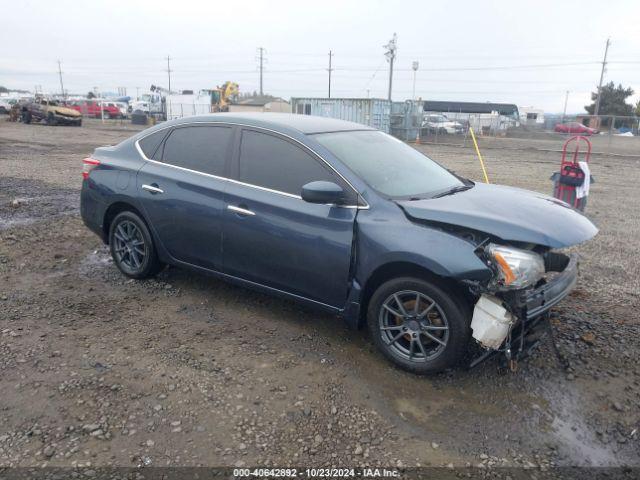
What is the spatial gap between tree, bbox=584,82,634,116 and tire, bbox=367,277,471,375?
62632mm

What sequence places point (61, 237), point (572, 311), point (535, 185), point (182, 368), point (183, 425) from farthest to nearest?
point (535, 185) < point (61, 237) < point (572, 311) < point (182, 368) < point (183, 425)

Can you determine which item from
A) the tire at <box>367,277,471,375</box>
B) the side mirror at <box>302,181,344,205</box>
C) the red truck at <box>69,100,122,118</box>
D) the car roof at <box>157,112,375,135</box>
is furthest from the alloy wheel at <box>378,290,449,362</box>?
the red truck at <box>69,100,122,118</box>

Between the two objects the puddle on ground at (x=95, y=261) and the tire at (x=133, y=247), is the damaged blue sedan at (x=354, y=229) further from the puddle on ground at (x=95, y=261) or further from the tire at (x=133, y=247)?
the puddle on ground at (x=95, y=261)

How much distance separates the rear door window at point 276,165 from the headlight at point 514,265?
1189mm

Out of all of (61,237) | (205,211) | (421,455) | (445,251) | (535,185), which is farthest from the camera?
(535,185)

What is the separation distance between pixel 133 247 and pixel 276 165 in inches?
74.6

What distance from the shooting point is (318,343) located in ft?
13.0

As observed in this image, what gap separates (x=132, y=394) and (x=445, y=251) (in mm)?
2168

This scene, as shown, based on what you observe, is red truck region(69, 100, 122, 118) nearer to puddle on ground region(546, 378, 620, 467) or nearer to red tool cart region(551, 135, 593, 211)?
red tool cart region(551, 135, 593, 211)

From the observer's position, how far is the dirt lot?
2811mm

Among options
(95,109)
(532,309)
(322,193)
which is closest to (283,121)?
(322,193)

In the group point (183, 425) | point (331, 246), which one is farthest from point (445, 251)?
point (183, 425)

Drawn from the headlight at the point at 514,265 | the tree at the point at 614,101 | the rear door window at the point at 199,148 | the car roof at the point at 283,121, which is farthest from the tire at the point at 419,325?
the tree at the point at 614,101

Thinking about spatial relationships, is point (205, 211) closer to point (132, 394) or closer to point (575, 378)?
point (132, 394)
